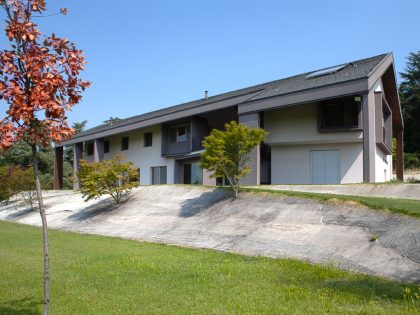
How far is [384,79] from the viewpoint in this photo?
1040 inches

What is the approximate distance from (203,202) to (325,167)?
8.60m

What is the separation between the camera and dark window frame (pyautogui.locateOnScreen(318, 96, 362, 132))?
71.6 ft

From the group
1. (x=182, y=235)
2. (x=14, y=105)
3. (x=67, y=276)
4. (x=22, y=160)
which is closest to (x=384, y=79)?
(x=182, y=235)

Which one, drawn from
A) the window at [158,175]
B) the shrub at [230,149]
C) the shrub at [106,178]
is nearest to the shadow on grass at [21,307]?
the shrub at [230,149]

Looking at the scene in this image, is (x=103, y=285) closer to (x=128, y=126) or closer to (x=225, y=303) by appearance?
(x=225, y=303)

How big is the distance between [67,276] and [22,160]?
46.4 meters

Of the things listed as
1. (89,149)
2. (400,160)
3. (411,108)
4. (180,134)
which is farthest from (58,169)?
(411,108)

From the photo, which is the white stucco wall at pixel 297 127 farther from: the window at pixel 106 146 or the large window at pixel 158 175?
the window at pixel 106 146

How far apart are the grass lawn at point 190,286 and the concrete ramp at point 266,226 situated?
110cm

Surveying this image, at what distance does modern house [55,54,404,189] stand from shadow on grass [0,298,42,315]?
657 inches

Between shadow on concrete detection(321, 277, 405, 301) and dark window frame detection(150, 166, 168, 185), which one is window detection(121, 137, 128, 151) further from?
shadow on concrete detection(321, 277, 405, 301)

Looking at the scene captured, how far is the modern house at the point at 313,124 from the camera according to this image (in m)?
20.6

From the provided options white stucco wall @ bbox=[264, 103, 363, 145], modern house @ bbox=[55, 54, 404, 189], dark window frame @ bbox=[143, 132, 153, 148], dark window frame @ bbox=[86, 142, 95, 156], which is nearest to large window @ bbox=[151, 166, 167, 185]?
modern house @ bbox=[55, 54, 404, 189]

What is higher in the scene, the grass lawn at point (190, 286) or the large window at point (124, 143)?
the large window at point (124, 143)
